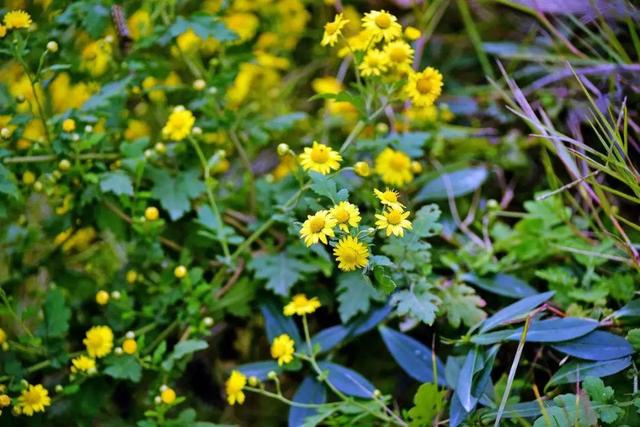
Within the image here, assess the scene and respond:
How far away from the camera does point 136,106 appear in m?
1.51

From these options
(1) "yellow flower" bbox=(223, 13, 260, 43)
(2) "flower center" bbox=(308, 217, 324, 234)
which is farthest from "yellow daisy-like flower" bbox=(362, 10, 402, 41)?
(1) "yellow flower" bbox=(223, 13, 260, 43)

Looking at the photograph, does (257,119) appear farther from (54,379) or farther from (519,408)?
(519,408)

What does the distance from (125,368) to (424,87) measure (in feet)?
1.87

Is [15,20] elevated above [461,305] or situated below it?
above

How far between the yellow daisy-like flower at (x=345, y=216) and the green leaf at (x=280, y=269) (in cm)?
28

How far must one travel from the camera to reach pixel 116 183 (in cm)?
96

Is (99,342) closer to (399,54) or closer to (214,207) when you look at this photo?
(214,207)

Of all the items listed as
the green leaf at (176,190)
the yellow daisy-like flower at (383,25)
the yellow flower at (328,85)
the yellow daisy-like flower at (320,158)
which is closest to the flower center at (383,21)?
the yellow daisy-like flower at (383,25)

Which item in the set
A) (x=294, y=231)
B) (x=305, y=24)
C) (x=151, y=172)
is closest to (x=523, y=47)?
(x=305, y=24)

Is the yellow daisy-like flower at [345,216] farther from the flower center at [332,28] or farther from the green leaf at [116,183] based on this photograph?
the green leaf at [116,183]

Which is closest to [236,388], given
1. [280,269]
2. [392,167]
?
[280,269]

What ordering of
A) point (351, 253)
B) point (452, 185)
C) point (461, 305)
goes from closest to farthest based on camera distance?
point (351, 253) → point (461, 305) → point (452, 185)

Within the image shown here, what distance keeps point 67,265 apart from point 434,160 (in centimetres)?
70

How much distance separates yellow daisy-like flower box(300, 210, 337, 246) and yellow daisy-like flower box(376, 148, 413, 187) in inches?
12.7
